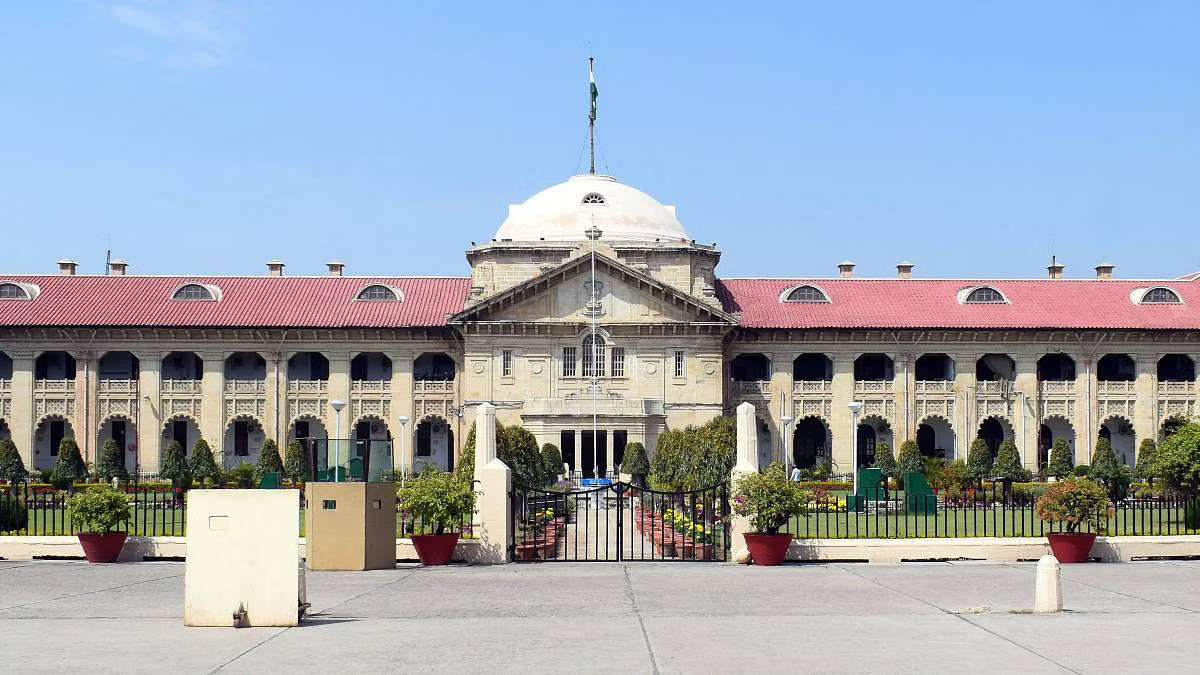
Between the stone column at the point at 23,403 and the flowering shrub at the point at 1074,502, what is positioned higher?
the stone column at the point at 23,403

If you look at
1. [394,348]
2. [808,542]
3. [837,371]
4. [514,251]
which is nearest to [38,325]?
[394,348]

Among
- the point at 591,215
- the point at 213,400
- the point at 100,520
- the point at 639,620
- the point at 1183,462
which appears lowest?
the point at 639,620

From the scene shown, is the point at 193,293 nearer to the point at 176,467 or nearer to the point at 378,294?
the point at 378,294

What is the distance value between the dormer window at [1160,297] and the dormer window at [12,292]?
5087 cm

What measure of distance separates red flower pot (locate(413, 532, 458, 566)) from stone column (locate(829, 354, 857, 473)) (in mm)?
41242

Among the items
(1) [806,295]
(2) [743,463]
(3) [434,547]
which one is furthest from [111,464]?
(2) [743,463]

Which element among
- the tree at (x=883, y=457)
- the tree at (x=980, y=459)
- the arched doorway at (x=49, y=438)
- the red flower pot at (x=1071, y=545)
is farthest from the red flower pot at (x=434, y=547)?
the arched doorway at (x=49, y=438)

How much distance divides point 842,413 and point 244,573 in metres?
51.1

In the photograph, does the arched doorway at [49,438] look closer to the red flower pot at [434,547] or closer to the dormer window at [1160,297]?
the red flower pot at [434,547]

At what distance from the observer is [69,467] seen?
5788 centimetres

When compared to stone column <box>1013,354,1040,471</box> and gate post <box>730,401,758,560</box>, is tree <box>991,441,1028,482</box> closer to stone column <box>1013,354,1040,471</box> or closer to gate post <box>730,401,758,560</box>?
stone column <box>1013,354,1040,471</box>

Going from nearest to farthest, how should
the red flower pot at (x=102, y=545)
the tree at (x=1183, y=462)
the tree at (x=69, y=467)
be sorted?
the red flower pot at (x=102, y=545) < the tree at (x=1183, y=462) < the tree at (x=69, y=467)

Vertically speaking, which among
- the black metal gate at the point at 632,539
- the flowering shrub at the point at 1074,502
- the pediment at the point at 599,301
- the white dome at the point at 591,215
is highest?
the white dome at the point at 591,215

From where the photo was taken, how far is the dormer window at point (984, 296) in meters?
67.6
